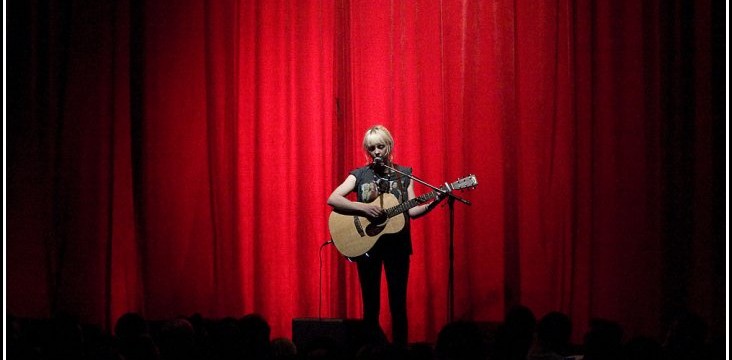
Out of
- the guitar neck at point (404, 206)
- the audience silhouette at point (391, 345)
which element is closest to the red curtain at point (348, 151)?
the guitar neck at point (404, 206)

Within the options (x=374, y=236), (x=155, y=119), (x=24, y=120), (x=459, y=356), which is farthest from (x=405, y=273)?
(x=24, y=120)

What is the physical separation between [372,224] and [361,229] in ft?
0.25

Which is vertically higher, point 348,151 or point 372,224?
point 348,151

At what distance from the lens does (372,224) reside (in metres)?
4.21

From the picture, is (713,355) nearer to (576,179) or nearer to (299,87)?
(576,179)

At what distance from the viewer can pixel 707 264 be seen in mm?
4988

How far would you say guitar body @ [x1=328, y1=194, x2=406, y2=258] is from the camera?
4156mm

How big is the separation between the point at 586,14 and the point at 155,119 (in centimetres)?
333

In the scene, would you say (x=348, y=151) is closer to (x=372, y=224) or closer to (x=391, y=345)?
(x=372, y=224)

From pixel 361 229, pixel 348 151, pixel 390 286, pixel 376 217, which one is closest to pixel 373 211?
pixel 376 217

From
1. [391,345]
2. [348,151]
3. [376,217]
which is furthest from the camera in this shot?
[348,151]

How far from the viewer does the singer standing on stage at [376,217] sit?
4.18 m

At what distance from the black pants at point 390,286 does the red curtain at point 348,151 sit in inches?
42.9

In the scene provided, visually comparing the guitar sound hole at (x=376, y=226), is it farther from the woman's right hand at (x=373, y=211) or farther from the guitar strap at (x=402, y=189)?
the guitar strap at (x=402, y=189)
